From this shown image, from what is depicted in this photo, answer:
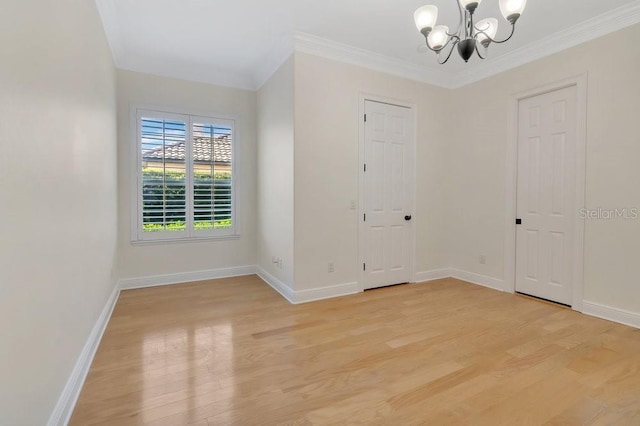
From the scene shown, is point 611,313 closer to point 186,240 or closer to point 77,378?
point 77,378

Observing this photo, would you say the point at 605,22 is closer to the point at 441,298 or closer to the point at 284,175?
the point at 441,298

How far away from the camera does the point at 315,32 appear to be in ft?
11.4

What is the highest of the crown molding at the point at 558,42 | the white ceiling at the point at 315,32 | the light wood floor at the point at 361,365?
the white ceiling at the point at 315,32

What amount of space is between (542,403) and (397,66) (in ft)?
12.9

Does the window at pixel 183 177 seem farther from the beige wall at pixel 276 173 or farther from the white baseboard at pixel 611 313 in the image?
the white baseboard at pixel 611 313

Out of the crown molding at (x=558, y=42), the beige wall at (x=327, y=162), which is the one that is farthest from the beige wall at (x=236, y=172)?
the crown molding at (x=558, y=42)

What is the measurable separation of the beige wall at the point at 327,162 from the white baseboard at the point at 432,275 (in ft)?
3.66

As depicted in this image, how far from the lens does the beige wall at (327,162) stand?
364 centimetres

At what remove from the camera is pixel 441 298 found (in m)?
3.82

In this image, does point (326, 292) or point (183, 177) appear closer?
point (326, 292)

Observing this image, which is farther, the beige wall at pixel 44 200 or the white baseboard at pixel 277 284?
the white baseboard at pixel 277 284

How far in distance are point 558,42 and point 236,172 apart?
4420mm

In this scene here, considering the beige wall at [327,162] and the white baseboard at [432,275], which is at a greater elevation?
the beige wall at [327,162]

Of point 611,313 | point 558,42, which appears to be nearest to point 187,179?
point 558,42
